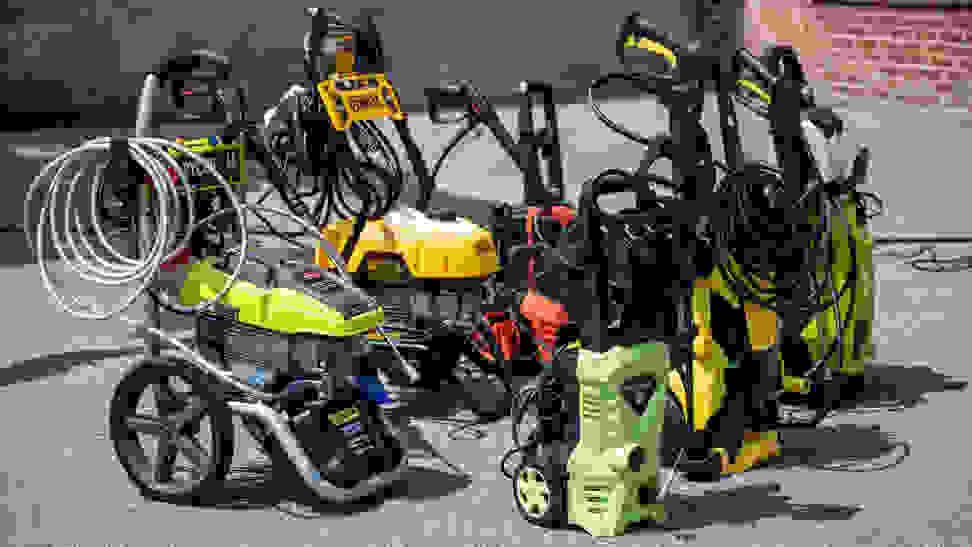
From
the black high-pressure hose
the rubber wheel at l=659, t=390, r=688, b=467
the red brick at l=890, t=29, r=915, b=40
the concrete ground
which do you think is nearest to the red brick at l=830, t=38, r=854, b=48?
the red brick at l=890, t=29, r=915, b=40

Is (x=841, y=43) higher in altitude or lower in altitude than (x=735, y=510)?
higher

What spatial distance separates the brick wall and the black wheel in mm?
10031

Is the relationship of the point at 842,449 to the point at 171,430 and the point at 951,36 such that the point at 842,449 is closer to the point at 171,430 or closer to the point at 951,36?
the point at 171,430

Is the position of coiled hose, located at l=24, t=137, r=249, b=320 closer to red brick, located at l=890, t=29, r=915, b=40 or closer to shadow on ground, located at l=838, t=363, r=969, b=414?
shadow on ground, located at l=838, t=363, r=969, b=414

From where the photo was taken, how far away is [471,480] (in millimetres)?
5898

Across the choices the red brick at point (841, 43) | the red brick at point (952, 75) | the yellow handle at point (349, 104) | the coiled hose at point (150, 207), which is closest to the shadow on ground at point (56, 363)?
the yellow handle at point (349, 104)

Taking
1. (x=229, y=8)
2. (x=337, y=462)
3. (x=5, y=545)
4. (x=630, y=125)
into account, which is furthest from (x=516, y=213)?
(x=229, y=8)

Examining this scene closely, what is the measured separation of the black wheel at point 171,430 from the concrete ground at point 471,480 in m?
0.12

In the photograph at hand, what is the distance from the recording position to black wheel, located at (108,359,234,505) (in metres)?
5.41

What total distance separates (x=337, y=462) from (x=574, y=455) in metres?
1.02

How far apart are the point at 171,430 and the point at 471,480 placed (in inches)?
53.1

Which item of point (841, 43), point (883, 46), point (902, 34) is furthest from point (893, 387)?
point (841, 43)

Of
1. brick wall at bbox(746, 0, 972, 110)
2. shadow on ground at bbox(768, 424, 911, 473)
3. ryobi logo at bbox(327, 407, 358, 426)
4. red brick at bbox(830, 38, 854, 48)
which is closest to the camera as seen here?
ryobi logo at bbox(327, 407, 358, 426)

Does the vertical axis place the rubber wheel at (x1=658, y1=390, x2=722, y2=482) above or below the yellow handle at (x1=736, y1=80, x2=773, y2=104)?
below
